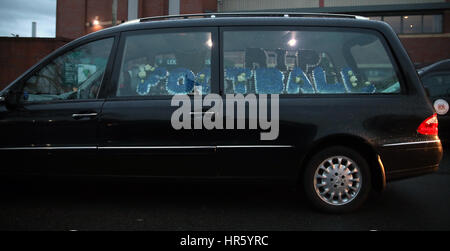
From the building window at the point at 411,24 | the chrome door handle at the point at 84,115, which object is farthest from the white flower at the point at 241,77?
the building window at the point at 411,24

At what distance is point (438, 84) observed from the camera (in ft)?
25.8

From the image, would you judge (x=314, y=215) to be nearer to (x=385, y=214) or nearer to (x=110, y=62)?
(x=385, y=214)

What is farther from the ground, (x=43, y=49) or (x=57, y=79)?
(x=43, y=49)

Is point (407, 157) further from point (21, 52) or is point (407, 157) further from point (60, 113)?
point (21, 52)

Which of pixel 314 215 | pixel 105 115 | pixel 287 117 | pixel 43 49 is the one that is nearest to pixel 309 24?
pixel 287 117

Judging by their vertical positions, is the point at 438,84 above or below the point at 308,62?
above

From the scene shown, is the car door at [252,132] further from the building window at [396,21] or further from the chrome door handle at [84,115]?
the building window at [396,21]

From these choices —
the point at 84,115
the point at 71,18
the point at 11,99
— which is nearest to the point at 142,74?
the point at 84,115

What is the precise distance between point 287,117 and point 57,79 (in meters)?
2.36

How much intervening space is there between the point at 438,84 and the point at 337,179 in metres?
5.16
